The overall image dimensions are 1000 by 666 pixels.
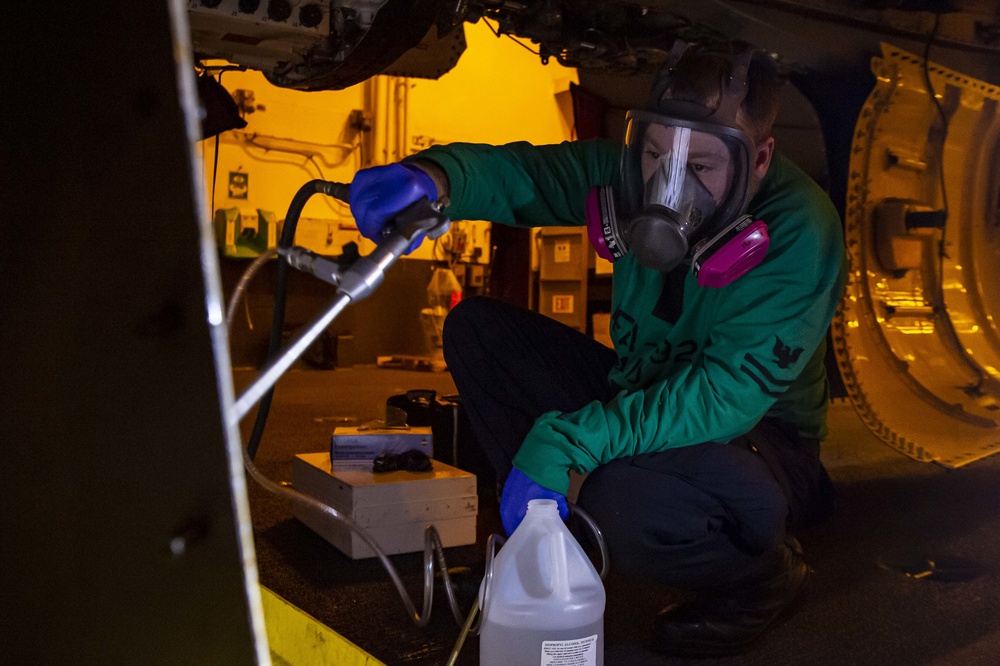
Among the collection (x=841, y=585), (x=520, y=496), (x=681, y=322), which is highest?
(x=681, y=322)

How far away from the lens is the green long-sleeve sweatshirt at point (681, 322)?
1.15 meters

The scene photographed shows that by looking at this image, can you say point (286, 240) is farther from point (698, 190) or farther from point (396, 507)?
point (396, 507)

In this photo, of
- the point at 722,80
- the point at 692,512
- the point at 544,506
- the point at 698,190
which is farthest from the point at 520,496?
the point at 722,80

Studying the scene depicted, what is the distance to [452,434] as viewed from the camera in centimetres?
215

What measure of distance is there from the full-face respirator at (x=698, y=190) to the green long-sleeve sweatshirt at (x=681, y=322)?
0.10 meters

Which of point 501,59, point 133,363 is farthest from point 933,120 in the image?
point 501,59

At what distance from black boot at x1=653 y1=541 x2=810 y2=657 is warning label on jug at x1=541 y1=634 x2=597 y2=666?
296 millimetres

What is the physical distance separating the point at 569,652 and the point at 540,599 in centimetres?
7

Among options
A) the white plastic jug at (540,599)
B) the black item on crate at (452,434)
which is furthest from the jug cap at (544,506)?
the black item on crate at (452,434)

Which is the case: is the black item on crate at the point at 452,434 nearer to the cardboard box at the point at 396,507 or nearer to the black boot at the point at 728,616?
the cardboard box at the point at 396,507

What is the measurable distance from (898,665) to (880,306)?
122cm

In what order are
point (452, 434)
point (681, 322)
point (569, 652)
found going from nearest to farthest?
point (569, 652)
point (681, 322)
point (452, 434)

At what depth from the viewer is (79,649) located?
1.49 feet

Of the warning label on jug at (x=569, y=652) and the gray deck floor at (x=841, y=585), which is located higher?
the warning label on jug at (x=569, y=652)
